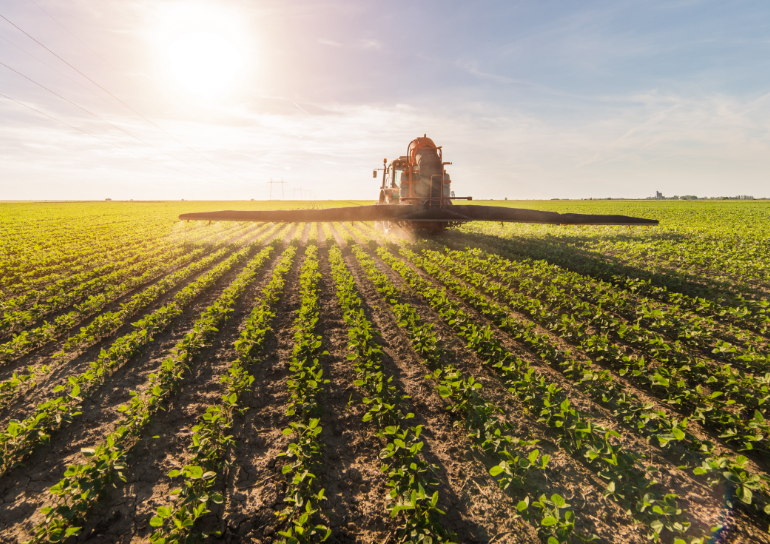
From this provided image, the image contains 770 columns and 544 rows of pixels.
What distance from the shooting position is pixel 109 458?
3039mm

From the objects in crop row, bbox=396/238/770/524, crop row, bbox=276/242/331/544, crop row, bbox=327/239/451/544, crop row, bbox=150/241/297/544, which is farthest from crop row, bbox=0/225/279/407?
crop row, bbox=396/238/770/524

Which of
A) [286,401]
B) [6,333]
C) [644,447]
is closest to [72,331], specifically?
[6,333]

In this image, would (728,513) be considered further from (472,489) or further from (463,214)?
(463,214)

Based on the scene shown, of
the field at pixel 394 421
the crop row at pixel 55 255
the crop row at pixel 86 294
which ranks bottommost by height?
the field at pixel 394 421

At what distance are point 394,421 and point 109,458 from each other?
2745mm

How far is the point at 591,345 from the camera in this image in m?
5.19

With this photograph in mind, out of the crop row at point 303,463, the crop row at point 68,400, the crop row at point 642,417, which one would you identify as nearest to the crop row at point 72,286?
the crop row at point 68,400

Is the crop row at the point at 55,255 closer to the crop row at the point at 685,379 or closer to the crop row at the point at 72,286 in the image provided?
the crop row at the point at 72,286

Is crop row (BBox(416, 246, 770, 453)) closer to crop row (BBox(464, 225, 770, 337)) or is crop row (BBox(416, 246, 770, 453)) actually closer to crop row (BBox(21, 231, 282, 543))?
crop row (BBox(464, 225, 770, 337))

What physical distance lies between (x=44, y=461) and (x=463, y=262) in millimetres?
9963

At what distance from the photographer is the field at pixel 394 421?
8.80 ft

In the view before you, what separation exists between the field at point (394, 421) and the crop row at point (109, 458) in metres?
0.03

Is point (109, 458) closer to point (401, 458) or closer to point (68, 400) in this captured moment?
point (68, 400)

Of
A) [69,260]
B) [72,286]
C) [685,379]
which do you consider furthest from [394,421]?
[69,260]
